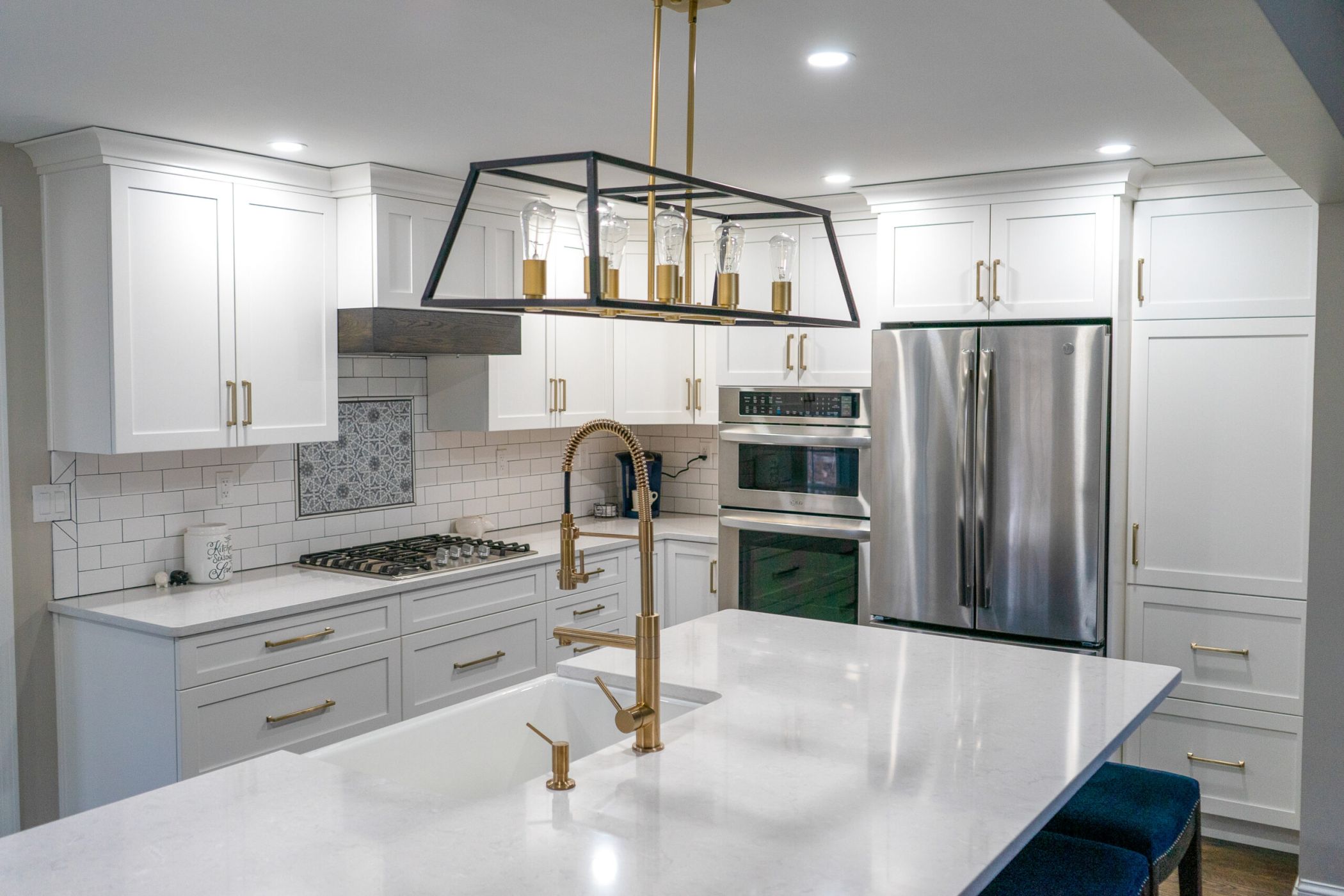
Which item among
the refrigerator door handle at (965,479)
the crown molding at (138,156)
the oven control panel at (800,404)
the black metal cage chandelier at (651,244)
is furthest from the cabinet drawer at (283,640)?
the refrigerator door handle at (965,479)

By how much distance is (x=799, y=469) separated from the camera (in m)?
4.50

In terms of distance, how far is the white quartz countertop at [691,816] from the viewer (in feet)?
4.94

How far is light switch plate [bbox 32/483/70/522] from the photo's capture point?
3441 mm

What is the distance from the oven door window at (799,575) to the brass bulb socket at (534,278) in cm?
288

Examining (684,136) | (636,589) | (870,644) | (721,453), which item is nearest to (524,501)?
(636,589)

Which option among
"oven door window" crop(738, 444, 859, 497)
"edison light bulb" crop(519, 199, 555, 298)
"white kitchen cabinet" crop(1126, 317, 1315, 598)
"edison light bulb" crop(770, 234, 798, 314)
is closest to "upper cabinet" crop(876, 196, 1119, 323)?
"white kitchen cabinet" crop(1126, 317, 1315, 598)

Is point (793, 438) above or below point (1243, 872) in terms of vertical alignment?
above

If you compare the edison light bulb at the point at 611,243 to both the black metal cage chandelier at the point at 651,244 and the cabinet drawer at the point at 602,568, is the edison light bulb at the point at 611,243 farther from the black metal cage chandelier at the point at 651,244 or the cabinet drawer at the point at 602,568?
the cabinet drawer at the point at 602,568

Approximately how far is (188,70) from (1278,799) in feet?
13.4

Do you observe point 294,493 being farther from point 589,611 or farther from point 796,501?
point 796,501

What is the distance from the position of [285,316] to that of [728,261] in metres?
2.31

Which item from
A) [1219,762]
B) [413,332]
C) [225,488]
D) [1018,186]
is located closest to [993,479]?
[1018,186]

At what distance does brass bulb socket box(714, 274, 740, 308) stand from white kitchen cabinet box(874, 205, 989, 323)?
7.50 ft

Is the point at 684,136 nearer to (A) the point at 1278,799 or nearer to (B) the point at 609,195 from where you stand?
(B) the point at 609,195
